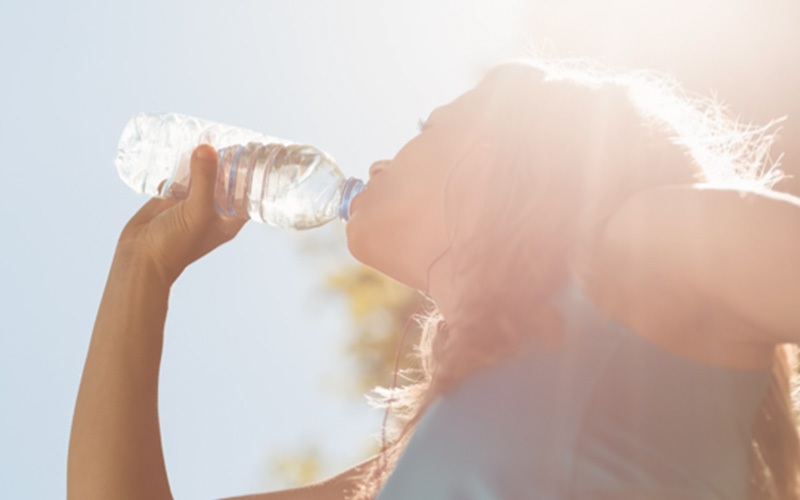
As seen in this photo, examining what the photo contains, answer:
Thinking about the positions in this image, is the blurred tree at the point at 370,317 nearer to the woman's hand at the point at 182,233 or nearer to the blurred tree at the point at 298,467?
the blurred tree at the point at 298,467

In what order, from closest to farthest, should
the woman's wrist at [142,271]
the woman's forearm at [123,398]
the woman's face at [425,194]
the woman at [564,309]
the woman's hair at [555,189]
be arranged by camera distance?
the woman at [564,309] < the woman's hair at [555,189] < the woman's face at [425,194] < the woman's forearm at [123,398] < the woman's wrist at [142,271]

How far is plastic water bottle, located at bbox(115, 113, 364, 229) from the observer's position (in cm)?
252

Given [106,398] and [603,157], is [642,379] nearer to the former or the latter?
[603,157]

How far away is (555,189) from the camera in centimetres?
162

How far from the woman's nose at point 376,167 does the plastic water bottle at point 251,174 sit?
0.43m

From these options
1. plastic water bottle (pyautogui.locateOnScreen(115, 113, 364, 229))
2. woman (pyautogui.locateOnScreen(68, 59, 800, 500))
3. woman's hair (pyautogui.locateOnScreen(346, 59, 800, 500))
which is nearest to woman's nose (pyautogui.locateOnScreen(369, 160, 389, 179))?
woman (pyautogui.locateOnScreen(68, 59, 800, 500))

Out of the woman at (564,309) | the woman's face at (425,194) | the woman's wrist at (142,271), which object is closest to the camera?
the woman at (564,309)

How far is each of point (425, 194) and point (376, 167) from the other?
0.22m

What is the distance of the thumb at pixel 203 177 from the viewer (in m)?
2.04

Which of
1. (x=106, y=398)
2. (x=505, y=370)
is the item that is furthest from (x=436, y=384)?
(x=106, y=398)

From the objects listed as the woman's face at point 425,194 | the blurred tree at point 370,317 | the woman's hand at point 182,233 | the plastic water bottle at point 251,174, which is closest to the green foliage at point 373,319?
the blurred tree at point 370,317

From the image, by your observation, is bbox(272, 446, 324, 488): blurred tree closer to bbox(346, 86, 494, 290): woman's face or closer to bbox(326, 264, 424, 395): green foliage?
bbox(326, 264, 424, 395): green foliage

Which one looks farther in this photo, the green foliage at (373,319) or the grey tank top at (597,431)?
the green foliage at (373,319)

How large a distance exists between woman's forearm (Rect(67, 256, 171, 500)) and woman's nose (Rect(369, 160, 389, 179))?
532mm
